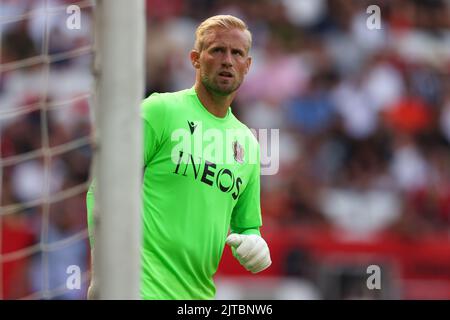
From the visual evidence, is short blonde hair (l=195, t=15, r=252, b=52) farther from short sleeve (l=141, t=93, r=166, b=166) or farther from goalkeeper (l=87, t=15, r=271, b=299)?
short sleeve (l=141, t=93, r=166, b=166)

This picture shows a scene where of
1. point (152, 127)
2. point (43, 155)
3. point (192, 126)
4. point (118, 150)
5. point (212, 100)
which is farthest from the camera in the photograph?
point (43, 155)

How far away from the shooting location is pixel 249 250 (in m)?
4.94

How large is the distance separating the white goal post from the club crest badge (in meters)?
1.29

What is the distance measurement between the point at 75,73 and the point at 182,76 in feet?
3.23

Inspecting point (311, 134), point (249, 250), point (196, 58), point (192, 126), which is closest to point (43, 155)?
point (196, 58)

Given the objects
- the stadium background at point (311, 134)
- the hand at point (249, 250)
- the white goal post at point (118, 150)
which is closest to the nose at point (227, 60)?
the hand at point (249, 250)

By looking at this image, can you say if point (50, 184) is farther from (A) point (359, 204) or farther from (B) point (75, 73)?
(A) point (359, 204)

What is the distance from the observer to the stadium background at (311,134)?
876 centimetres

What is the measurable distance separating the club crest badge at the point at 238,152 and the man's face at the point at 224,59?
0.82ft

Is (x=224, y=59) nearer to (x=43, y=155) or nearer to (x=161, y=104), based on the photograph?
(x=161, y=104)

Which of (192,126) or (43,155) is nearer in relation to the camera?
(192,126)

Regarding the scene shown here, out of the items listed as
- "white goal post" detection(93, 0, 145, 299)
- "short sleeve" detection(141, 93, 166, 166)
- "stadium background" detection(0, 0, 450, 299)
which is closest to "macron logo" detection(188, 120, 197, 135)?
"short sleeve" detection(141, 93, 166, 166)

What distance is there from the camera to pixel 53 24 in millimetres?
9383

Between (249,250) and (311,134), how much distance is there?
17.6 feet
